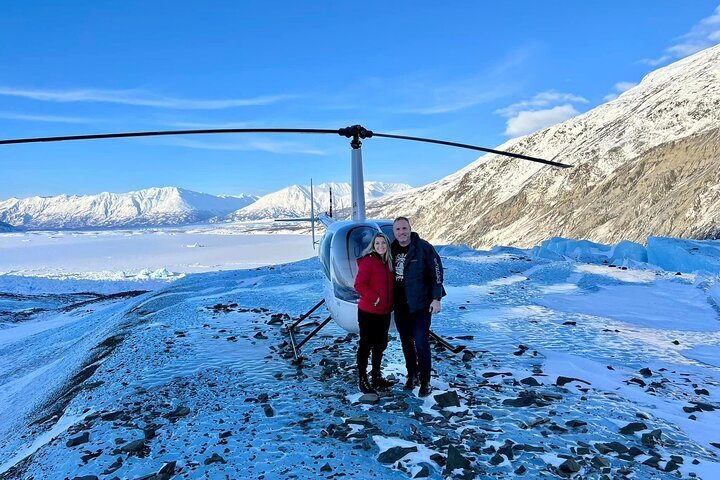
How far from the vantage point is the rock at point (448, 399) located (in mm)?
5766

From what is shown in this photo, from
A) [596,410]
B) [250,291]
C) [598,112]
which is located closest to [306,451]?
[596,410]

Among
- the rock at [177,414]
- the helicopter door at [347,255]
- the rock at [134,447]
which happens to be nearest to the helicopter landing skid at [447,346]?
the helicopter door at [347,255]

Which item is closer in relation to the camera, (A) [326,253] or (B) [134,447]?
(B) [134,447]

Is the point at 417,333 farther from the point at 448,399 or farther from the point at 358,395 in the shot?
the point at 358,395

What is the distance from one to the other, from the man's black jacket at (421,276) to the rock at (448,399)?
50.1 inches

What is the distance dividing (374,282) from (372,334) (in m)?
0.79

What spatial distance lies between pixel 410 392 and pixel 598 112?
114146mm

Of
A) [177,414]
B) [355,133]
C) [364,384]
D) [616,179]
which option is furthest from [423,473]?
[616,179]

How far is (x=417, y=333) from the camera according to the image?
19.1ft

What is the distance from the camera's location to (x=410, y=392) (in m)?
6.20

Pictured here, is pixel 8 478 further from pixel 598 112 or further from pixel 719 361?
pixel 598 112

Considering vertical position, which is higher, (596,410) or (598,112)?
(598,112)

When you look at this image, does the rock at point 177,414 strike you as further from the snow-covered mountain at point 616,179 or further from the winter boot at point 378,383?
the snow-covered mountain at point 616,179

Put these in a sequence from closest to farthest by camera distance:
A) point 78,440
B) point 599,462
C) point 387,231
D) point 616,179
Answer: point 599,462, point 78,440, point 387,231, point 616,179
